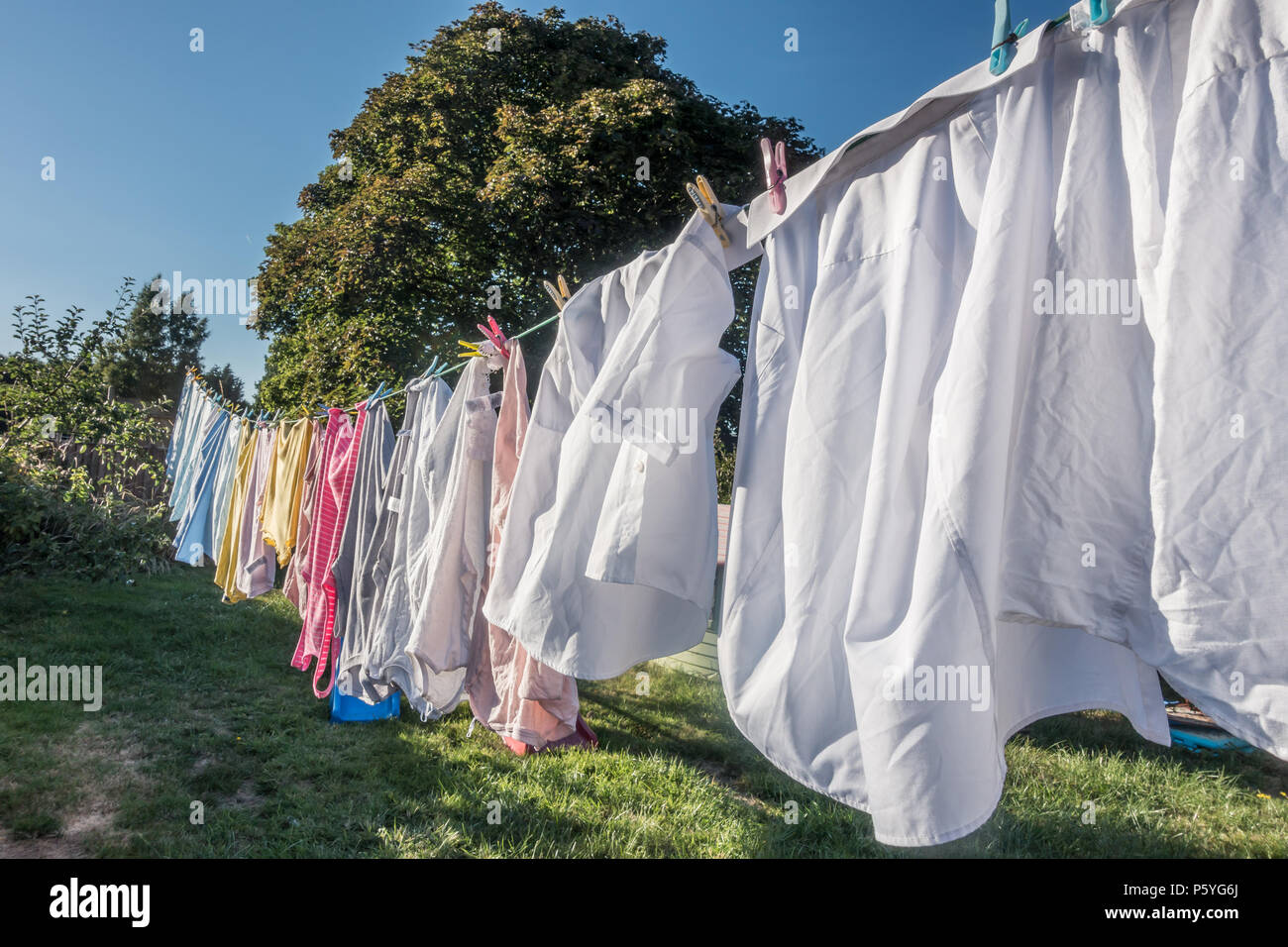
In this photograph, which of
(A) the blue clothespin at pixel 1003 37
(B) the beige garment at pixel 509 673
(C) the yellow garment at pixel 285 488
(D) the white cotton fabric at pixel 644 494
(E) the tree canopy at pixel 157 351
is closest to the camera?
(A) the blue clothespin at pixel 1003 37

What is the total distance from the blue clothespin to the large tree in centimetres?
815

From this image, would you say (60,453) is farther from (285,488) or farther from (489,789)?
(489,789)

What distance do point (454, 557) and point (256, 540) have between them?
2881 mm

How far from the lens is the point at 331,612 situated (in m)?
3.00

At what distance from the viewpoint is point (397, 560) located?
8.84 ft

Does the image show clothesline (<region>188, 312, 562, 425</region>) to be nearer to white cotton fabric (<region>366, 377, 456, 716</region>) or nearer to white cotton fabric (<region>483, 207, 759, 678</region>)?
white cotton fabric (<region>366, 377, 456, 716</region>)

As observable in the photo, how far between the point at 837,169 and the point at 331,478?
2815 mm

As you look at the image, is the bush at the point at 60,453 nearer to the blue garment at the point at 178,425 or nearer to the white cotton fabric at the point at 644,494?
the blue garment at the point at 178,425

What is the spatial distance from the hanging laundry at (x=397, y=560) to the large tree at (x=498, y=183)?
6.33m

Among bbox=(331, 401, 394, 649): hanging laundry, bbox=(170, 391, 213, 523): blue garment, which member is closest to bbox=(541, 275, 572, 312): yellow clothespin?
bbox=(331, 401, 394, 649): hanging laundry

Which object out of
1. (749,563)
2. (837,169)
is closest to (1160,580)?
(749,563)

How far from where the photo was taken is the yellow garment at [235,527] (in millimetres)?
4742

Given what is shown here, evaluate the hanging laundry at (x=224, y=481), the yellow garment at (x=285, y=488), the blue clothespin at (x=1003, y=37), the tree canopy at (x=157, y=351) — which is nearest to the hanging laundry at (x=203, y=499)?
the hanging laundry at (x=224, y=481)

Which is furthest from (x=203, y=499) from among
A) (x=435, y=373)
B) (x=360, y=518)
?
(x=435, y=373)
